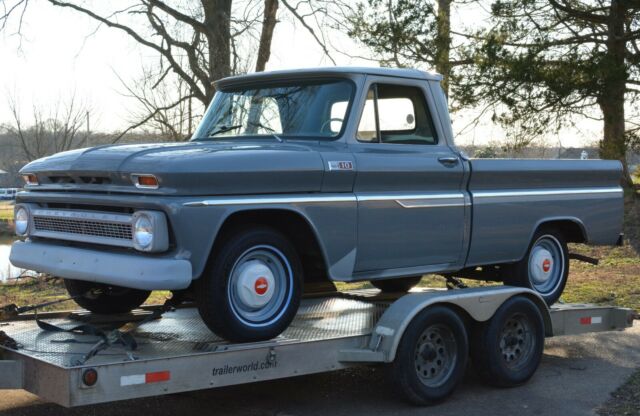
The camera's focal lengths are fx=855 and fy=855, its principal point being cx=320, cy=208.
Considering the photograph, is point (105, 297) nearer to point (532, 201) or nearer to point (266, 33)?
point (532, 201)

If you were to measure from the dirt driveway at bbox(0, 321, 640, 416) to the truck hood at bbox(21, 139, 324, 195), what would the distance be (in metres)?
1.50

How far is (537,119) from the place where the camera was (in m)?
16.4

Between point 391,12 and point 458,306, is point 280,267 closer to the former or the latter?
point 458,306

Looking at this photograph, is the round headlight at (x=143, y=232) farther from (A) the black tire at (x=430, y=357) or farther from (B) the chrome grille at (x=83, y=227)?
(A) the black tire at (x=430, y=357)

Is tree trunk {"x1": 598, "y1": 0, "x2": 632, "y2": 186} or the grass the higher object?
tree trunk {"x1": 598, "y1": 0, "x2": 632, "y2": 186}

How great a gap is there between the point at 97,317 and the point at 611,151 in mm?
12685

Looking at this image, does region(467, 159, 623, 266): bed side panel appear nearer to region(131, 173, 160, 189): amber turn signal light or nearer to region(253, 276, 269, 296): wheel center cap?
region(253, 276, 269, 296): wheel center cap

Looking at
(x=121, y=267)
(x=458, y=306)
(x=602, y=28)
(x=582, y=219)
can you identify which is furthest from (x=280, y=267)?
(x=602, y=28)

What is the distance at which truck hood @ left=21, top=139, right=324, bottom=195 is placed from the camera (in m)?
4.93

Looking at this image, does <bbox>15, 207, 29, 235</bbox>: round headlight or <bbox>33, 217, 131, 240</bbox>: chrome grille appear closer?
<bbox>33, 217, 131, 240</bbox>: chrome grille

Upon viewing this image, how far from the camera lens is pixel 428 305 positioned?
5.82m

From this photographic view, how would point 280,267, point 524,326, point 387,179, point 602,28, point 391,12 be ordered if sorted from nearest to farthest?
point 280,267, point 387,179, point 524,326, point 391,12, point 602,28

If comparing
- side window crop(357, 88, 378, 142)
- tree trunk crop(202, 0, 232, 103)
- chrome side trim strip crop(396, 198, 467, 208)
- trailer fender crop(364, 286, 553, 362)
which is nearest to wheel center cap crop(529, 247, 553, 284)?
trailer fender crop(364, 286, 553, 362)

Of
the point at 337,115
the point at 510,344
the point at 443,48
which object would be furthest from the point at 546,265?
the point at 443,48
